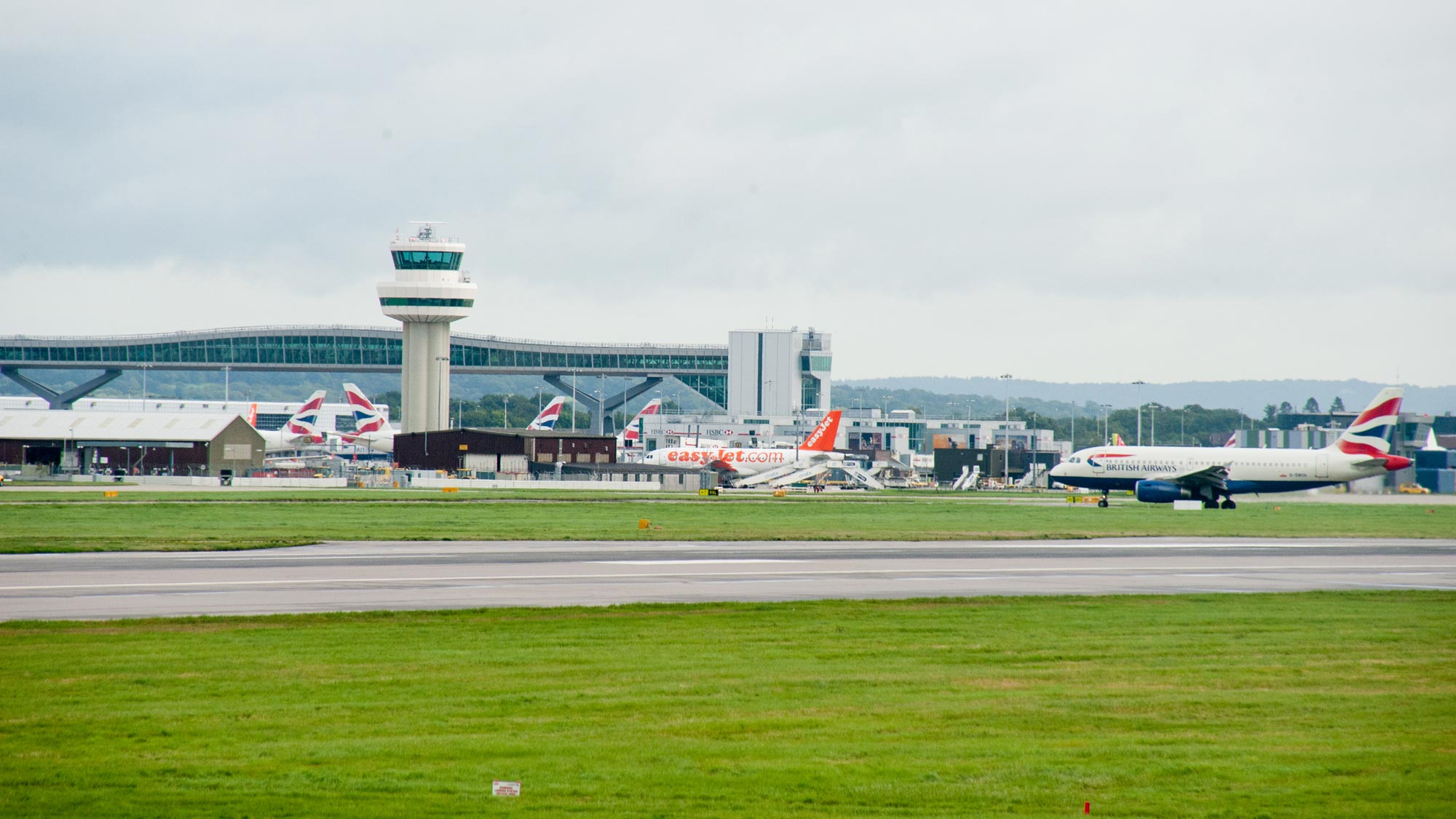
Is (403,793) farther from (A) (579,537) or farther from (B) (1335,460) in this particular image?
(B) (1335,460)

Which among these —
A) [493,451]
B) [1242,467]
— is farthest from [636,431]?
[1242,467]

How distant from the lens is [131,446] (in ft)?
387

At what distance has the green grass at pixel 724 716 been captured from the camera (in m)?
13.2

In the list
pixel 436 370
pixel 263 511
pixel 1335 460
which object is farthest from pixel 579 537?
pixel 436 370

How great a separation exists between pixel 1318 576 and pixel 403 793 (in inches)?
1250

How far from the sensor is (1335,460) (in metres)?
85.7

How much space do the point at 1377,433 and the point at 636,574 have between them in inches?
2651

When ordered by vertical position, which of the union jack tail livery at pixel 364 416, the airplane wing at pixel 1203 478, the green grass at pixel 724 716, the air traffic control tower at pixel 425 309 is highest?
the air traffic control tower at pixel 425 309

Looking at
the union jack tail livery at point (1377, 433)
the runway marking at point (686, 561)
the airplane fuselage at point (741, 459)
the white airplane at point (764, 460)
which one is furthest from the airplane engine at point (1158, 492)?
the runway marking at point (686, 561)

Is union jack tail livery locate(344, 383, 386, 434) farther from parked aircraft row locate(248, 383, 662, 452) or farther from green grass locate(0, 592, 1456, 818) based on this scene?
green grass locate(0, 592, 1456, 818)

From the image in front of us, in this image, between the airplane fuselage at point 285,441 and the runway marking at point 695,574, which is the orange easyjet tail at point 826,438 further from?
the runway marking at point 695,574

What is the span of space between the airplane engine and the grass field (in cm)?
82

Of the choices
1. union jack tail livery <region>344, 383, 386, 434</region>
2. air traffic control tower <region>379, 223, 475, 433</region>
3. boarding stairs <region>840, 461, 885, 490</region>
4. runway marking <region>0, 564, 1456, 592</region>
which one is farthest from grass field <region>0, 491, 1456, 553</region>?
union jack tail livery <region>344, 383, 386, 434</region>

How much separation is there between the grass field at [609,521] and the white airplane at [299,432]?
234 ft
